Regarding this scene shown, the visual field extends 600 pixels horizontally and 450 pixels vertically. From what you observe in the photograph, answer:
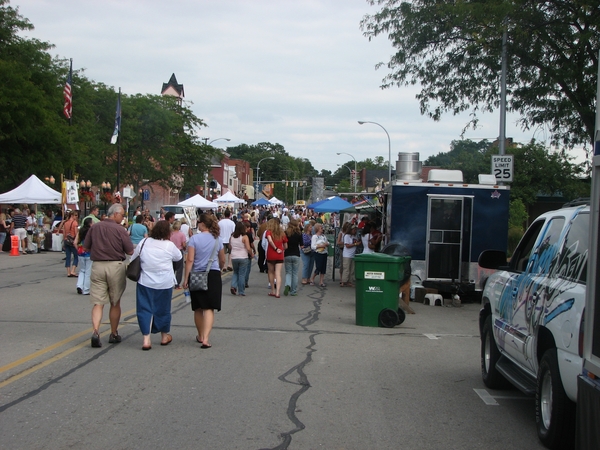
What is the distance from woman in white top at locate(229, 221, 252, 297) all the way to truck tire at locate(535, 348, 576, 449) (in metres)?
10.0

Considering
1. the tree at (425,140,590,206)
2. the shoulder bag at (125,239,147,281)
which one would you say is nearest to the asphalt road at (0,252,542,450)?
the shoulder bag at (125,239,147,281)

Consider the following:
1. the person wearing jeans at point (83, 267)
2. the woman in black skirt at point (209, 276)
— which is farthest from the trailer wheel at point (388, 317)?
the person wearing jeans at point (83, 267)

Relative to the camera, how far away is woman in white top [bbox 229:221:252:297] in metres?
14.9

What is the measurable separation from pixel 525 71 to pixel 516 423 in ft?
52.4

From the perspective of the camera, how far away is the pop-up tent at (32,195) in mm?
27969

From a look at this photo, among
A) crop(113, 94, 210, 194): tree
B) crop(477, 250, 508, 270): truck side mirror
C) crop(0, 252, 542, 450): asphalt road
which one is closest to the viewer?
crop(0, 252, 542, 450): asphalt road

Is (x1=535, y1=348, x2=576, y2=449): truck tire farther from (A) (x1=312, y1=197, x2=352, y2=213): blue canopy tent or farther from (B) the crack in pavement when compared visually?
(A) (x1=312, y1=197, x2=352, y2=213): blue canopy tent

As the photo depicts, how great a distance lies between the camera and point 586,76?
1781cm

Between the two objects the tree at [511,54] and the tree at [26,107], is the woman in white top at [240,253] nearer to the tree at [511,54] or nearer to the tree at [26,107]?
the tree at [511,54]

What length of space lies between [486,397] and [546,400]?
1.72 m

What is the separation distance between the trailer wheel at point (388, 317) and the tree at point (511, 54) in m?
9.57

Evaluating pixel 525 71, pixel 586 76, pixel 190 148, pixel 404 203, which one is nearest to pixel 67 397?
pixel 404 203

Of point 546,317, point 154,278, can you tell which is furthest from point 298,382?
point 546,317

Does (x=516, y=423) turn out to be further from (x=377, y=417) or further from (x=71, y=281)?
(x=71, y=281)
